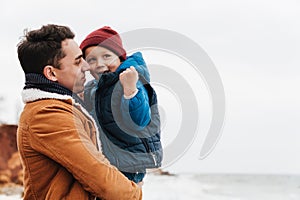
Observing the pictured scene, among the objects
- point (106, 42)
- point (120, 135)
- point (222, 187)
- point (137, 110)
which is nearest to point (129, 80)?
point (137, 110)

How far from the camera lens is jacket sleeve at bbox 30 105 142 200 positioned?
1.87 m

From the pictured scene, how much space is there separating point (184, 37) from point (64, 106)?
0.80m

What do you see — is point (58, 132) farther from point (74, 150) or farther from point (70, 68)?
point (70, 68)

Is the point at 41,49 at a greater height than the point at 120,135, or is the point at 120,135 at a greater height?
the point at 41,49

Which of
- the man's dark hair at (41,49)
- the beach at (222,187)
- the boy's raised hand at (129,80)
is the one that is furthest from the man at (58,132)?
the beach at (222,187)

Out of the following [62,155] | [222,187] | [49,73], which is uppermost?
[49,73]

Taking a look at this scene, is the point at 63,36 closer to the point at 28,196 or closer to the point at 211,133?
the point at 28,196

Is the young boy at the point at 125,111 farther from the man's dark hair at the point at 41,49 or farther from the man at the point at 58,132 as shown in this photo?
the man's dark hair at the point at 41,49

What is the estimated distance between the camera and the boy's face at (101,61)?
2330 mm

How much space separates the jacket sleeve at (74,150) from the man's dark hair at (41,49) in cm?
16

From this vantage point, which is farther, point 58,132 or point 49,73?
point 49,73

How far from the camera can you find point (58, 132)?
1.88 meters

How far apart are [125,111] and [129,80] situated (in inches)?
4.8

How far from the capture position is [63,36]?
1986 millimetres
